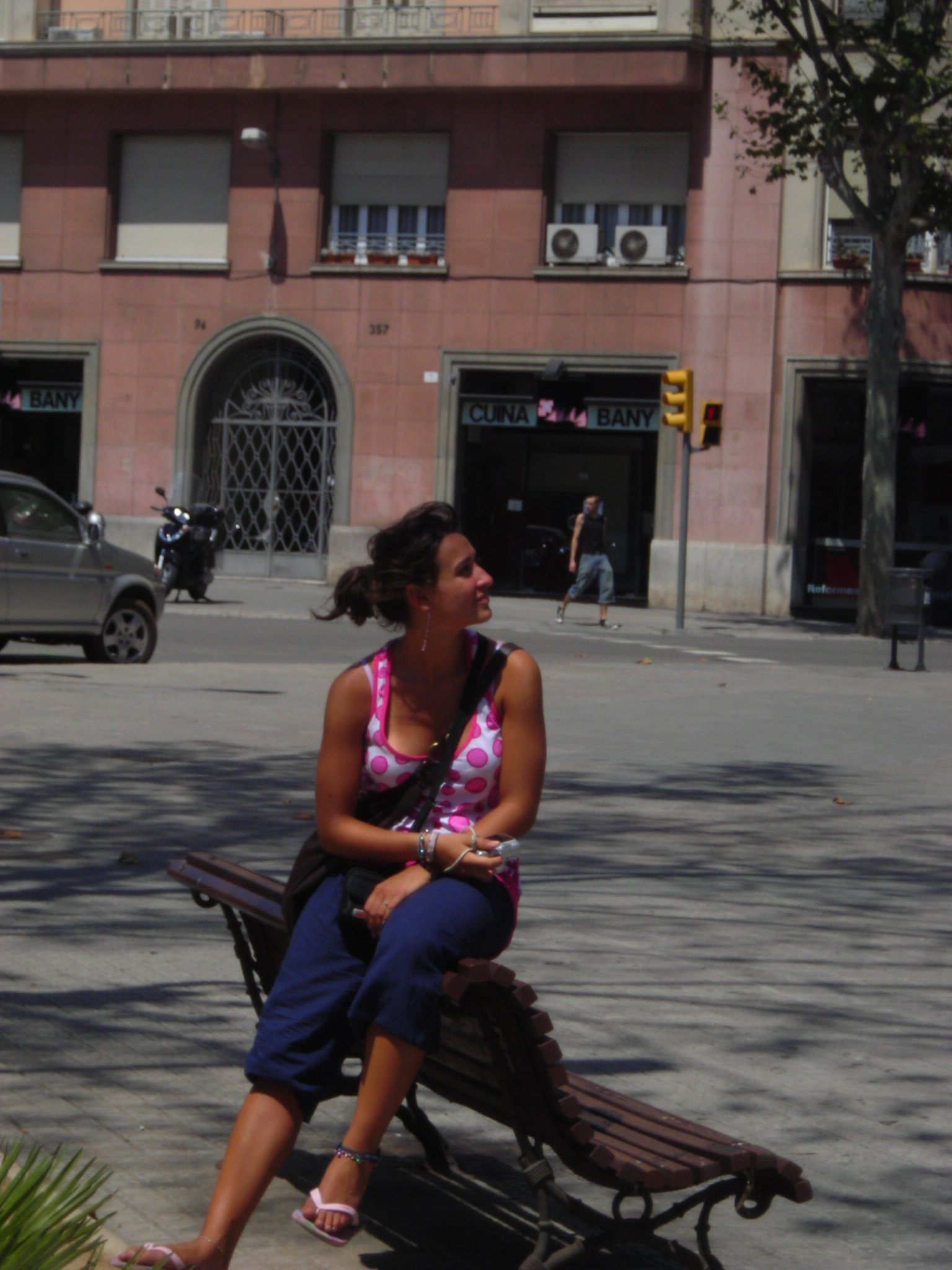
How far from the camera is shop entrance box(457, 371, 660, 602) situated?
30.4 m

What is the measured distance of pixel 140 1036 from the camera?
486 cm

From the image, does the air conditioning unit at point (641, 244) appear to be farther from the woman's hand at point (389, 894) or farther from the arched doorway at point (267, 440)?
the woman's hand at point (389, 894)

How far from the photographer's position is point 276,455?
3186cm

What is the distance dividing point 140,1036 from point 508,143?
2709cm

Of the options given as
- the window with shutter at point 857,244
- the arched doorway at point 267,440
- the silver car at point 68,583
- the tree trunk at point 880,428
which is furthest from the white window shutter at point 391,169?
the silver car at point 68,583

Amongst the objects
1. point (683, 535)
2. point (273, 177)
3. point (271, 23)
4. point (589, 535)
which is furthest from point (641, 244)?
point (271, 23)

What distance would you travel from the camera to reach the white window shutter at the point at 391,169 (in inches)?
1216

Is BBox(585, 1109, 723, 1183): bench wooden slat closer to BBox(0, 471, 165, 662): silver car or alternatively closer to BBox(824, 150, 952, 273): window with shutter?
BBox(0, 471, 165, 662): silver car

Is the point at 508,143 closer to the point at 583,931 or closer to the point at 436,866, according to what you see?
the point at 583,931

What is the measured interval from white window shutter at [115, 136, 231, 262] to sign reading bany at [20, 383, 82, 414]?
2483 millimetres

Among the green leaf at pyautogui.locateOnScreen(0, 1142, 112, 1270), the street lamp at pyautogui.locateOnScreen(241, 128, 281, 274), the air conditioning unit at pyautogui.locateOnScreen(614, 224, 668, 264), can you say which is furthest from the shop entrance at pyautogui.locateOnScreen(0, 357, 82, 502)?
the green leaf at pyautogui.locateOnScreen(0, 1142, 112, 1270)

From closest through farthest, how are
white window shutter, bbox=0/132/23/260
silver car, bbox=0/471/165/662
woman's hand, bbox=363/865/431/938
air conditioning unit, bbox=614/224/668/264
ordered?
woman's hand, bbox=363/865/431/938
silver car, bbox=0/471/165/662
air conditioning unit, bbox=614/224/668/264
white window shutter, bbox=0/132/23/260

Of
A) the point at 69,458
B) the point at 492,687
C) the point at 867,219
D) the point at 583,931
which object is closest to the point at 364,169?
the point at 69,458

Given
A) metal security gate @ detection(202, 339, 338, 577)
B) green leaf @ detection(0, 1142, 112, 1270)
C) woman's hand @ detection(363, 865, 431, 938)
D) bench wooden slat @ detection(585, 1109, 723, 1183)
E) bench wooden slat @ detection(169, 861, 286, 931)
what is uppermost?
metal security gate @ detection(202, 339, 338, 577)
